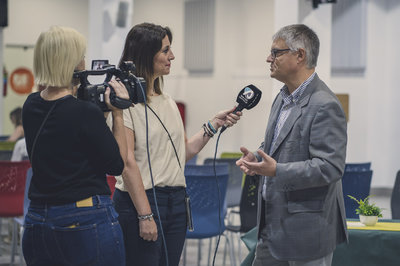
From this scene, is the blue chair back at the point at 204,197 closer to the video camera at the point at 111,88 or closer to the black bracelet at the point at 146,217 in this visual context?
the black bracelet at the point at 146,217

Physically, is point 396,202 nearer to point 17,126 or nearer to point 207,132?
point 207,132

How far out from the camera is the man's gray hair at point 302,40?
8.55ft

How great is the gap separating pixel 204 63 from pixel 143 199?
9.66 meters

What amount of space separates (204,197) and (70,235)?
276 centimetres

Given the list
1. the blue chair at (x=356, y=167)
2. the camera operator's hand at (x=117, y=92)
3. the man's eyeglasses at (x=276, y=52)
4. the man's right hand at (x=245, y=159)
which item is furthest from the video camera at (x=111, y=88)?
the blue chair at (x=356, y=167)

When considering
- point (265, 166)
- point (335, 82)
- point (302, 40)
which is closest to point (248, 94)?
point (302, 40)

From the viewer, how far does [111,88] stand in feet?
7.73

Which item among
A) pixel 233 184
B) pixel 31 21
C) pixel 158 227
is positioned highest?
pixel 31 21

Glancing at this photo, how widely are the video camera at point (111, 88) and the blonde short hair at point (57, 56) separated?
0.21 ft

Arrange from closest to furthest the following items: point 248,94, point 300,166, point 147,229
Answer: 1. point 300,166
2. point 147,229
3. point 248,94

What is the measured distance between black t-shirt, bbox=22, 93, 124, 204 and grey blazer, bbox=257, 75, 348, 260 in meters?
0.69

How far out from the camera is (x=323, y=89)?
2588 millimetres

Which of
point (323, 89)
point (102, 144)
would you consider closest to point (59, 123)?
point (102, 144)

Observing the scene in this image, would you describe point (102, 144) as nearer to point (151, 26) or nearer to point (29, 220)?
point (29, 220)
